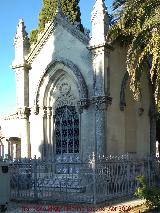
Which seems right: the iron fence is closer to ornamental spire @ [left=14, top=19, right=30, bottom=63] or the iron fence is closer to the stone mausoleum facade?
the stone mausoleum facade

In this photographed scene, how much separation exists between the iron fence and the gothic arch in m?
3.64

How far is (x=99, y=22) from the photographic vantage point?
16.7 meters

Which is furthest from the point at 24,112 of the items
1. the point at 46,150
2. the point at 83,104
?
the point at 83,104

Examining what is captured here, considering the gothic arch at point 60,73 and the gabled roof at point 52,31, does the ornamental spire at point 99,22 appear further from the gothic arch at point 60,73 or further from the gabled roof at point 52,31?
the gothic arch at point 60,73

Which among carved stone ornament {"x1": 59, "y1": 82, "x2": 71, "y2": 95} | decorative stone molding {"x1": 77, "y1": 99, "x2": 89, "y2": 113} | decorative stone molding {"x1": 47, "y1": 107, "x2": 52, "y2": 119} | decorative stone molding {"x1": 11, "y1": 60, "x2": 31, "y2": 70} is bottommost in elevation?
decorative stone molding {"x1": 47, "y1": 107, "x2": 52, "y2": 119}

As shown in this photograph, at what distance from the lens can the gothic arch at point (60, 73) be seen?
17031mm

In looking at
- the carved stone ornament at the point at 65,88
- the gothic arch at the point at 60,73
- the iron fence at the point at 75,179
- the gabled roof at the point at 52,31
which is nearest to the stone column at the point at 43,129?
the gothic arch at the point at 60,73

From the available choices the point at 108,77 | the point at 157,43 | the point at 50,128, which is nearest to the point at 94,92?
the point at 108,77

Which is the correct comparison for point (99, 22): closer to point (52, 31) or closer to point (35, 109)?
point (52, 31)

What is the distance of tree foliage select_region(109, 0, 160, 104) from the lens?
12869mm

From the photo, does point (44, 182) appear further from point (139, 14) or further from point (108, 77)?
point (139, 14)

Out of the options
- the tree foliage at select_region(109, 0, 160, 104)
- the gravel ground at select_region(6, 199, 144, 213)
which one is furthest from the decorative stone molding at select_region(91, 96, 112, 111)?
the gravel ground at select_region(6, 199, 144, 213)

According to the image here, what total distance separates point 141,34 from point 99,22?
3.32 meters

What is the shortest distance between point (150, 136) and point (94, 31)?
6.47 m
